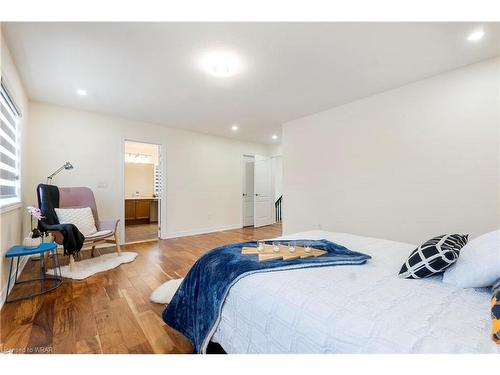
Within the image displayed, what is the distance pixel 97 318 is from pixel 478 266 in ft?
8.43

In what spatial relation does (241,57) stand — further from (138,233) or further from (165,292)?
(138,233)

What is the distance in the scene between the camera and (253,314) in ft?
3.62

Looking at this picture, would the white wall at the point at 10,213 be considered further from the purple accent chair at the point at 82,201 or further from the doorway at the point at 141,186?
the doorway at the point at 141,186

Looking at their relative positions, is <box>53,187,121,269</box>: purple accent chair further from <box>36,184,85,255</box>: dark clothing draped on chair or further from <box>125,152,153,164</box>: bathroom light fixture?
<box>125,152,153,164</box>: bathroom light fixture

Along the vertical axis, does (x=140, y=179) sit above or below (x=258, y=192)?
above

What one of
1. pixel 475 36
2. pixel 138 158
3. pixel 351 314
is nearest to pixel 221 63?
pixel 475 36

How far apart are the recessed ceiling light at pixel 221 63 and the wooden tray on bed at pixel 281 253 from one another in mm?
1916

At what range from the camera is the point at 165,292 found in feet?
7.63

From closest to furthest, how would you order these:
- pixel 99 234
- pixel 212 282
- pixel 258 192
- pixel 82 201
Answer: pixel 212 282 < pixel 99 234 < pixel 82 201 < pixel 258 192

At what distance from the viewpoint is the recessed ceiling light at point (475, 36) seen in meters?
2.01

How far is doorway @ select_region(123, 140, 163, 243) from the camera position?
6664mm

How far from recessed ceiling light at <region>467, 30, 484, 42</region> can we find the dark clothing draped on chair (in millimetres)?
4536

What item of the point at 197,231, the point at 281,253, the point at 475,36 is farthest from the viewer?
the point at 197,231

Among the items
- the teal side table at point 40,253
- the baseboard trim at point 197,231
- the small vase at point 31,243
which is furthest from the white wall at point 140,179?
the small vase at point 31,243
